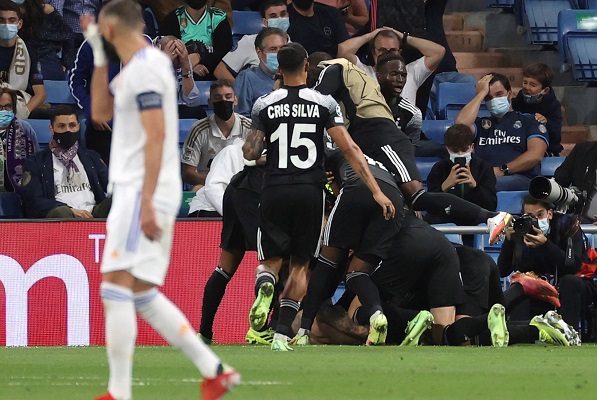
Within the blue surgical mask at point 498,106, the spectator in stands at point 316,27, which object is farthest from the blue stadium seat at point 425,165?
the spectator in stands at point 316,27

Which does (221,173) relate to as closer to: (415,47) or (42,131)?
(42,131)

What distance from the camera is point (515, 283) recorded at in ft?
38.0

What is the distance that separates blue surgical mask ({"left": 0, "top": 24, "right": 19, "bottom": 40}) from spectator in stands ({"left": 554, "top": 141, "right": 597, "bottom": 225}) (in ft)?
19.1

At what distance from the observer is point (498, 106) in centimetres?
1453

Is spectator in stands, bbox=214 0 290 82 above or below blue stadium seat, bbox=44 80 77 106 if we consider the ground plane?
above

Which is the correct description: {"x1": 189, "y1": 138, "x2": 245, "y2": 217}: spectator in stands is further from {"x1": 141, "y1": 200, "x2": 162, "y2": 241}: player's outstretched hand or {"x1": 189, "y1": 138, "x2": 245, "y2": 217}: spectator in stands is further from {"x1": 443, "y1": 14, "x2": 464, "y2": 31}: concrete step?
{"x1": 141, "y1": 200, "x2": 162, "y2": 241}: player's outstretched hand

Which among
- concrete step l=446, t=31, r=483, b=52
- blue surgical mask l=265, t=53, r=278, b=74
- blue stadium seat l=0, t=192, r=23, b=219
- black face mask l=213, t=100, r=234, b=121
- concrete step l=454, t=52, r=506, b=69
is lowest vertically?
blue stadium seat l=0, t=192, r=23, b=219

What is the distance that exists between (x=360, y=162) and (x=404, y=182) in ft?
4.29

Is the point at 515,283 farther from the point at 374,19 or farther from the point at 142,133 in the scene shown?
the point at 142,133

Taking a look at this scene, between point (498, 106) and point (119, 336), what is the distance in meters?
9.46

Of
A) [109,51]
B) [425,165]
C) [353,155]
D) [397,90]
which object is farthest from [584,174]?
[109,51]

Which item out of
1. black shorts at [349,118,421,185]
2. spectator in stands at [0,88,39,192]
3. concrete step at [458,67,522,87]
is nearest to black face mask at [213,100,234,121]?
spectator in stands at [0,88,39,192]

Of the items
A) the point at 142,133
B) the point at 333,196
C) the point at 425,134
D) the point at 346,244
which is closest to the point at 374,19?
the point at 425,134

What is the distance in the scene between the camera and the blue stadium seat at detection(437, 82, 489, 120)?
15.6m
